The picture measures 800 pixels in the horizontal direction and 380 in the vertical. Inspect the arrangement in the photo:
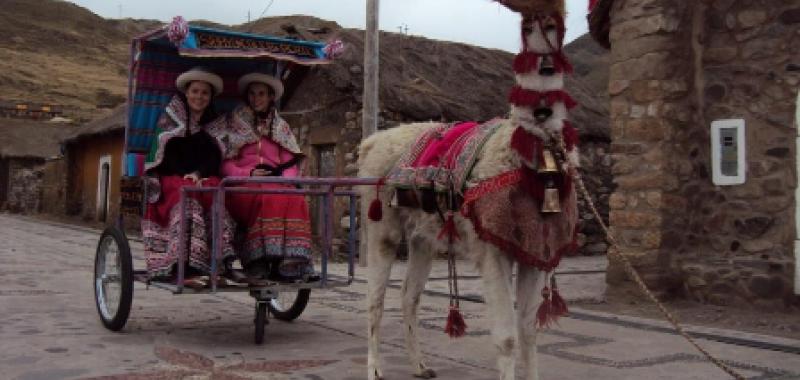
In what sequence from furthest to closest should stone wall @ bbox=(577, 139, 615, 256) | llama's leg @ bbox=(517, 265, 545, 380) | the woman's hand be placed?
stone wall @ bbox=(577, 139, 615, 256) → the woman's hand → llama's leg @ bbox=(517, 265, 545, 380)

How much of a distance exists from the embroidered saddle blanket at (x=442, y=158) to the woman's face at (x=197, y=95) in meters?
2.47

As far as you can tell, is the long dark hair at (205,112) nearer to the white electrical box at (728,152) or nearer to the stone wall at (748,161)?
the stone wall at (748,161)

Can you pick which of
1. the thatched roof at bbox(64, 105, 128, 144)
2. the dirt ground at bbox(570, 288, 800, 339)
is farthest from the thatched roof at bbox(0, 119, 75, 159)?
the dirt ground at bbox(570, 288, 800, 339)

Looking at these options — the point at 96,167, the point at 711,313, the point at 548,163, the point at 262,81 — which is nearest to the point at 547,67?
the point at 548,163

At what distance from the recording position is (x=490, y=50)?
2031 centimetres

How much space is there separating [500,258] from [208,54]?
11.2 feet

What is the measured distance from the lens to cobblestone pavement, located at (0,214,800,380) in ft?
17.3

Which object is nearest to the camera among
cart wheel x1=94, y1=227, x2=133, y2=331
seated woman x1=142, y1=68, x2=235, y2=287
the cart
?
the cart

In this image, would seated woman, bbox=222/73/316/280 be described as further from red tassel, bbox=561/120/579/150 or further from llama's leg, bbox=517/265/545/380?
red tassel, bbox=561/120/579/150

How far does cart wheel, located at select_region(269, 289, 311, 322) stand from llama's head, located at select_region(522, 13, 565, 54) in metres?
3.63

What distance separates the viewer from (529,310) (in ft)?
14.7

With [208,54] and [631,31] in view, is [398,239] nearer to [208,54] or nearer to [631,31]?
[208,54]

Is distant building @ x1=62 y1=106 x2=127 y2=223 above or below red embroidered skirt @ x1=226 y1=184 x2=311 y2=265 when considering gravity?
above

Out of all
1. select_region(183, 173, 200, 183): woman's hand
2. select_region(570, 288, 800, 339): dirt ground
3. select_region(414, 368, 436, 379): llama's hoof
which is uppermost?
select_region(183, 173, 200, 183): woman's hand
